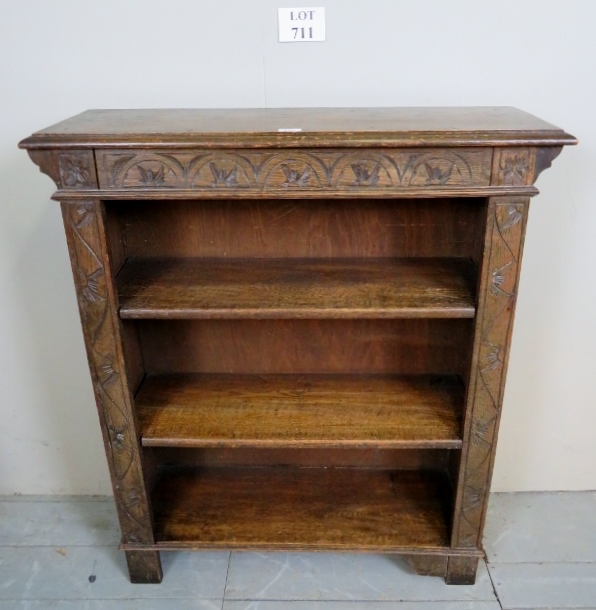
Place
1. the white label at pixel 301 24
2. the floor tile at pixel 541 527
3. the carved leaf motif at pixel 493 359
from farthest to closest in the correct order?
1. the floor tile at pixel 541 527
2. the white label at pixel 301 24
3. the carved leaf motif at pixel 493 359

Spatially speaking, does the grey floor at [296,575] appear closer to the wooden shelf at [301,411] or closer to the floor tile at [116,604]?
the floor tile at [116,604]

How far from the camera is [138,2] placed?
154cm

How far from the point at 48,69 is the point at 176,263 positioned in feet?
2.06

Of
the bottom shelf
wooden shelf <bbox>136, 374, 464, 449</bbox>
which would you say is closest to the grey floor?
the bottom shelf

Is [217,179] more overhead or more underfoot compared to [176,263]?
more overhead

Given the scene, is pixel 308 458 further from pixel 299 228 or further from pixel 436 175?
pixel 436 175

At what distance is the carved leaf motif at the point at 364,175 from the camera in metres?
1.26

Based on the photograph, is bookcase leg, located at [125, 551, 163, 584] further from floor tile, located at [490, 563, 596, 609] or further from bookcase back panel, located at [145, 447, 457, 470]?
floor tile, located at [490, 563, 596, 609]

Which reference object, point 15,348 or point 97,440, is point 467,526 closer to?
point 97,440

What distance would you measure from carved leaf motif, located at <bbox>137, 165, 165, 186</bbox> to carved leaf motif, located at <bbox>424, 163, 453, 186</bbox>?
0.57 m

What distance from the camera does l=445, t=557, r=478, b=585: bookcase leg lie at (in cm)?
172

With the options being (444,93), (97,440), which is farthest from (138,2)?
(97,440)

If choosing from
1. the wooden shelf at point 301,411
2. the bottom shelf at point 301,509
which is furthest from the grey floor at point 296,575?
the wooden shelf at point 301,411

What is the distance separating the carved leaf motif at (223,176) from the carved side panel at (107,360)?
27 cm
